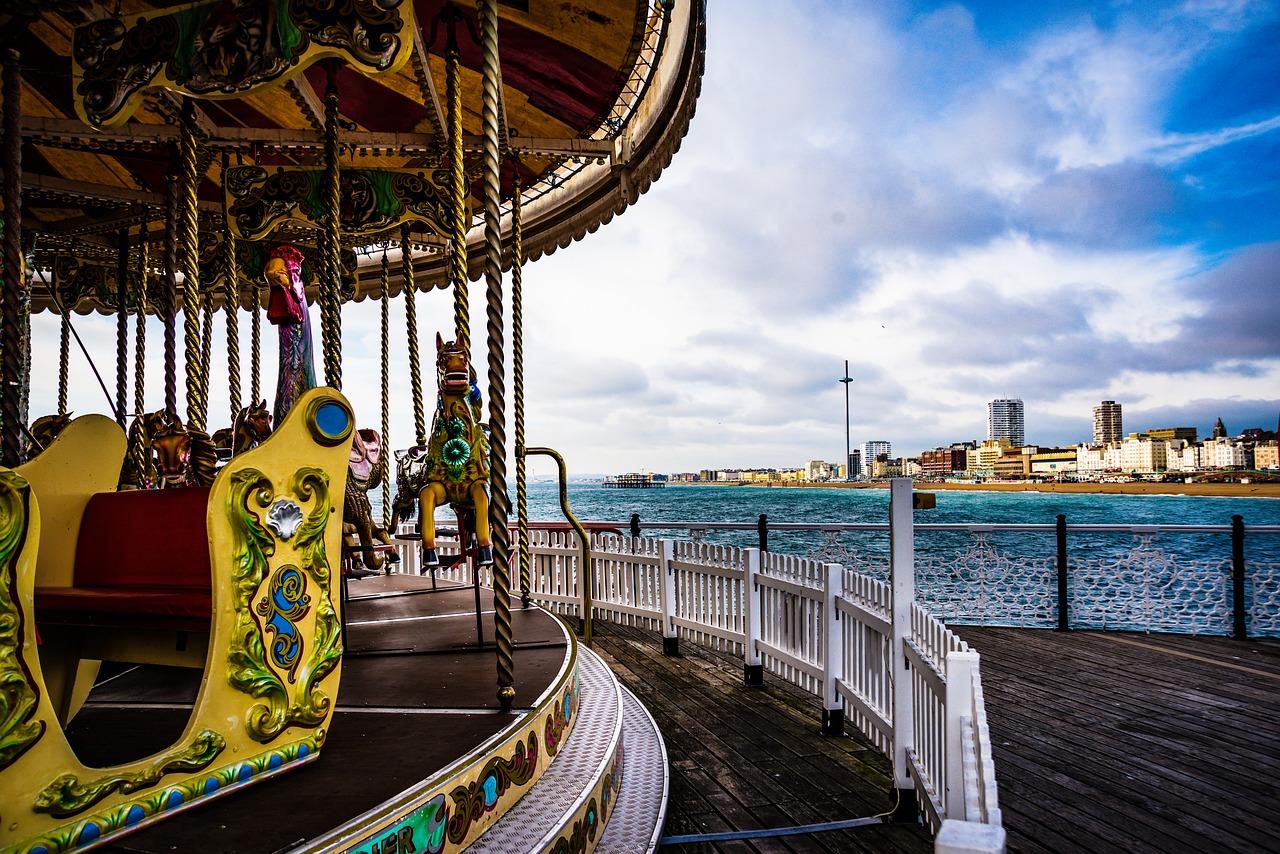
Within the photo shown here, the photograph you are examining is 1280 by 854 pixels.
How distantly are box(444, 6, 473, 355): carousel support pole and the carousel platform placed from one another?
1.67m

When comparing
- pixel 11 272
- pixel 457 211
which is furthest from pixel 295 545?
pixel 11 272

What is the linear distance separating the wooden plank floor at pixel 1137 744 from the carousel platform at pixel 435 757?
181cm

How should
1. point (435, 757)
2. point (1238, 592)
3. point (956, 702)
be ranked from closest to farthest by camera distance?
1. point (435, 757)
2. point (956, 702)
3. point (1238, 592)

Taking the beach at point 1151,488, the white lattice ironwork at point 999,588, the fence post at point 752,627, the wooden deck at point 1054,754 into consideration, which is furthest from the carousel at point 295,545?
the beach at point 1151,488

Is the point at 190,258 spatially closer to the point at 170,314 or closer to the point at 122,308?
the point at 170,314

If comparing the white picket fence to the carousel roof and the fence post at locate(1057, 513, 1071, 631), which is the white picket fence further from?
the fence post at locate(1057, 513, 1071, 631)

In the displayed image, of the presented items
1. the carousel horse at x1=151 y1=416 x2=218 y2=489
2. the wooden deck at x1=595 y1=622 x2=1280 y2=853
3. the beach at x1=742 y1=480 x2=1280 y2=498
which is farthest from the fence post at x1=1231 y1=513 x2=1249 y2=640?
the beach at x1=742 y1=480 x2=1280 y2=498

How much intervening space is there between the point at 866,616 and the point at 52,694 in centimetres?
365

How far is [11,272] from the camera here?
13.5ft

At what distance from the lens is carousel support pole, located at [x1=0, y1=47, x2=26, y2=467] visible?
12.9 feet

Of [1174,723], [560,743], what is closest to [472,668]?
[560,743]

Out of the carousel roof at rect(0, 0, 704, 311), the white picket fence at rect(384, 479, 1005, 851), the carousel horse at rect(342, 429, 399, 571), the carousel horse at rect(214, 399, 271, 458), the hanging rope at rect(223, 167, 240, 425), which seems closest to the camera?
the white picket fence at rect(384, 479, 1005, 851)

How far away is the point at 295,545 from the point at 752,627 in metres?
4.20

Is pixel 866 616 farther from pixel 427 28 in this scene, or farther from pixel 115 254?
pixel 115 254
